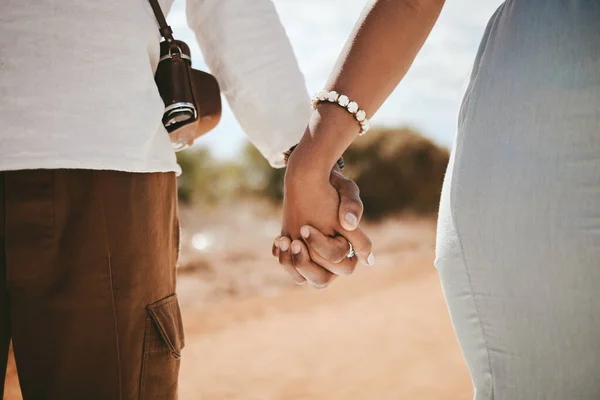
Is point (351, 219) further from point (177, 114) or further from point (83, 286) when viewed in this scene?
point (83, 286)

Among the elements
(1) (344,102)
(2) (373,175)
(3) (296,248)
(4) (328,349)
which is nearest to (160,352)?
(3) (296,248)

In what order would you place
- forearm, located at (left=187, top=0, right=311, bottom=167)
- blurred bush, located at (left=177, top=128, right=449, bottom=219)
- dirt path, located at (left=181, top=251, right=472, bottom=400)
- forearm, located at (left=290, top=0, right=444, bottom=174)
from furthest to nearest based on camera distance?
blurred bush, located at (left=177, top=128, right=449, bottom=219) < dirt path, located at (left=181, top=251, right=472, bottom=400) < forearm, located at (left=187, top=0, right=311, bottom=167) < forearm, located at (left=290, top=0, right=444, bottom=174)

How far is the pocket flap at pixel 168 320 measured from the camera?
157 cm

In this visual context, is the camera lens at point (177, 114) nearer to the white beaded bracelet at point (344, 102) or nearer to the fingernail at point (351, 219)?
the white beaded bracelet at point (344, 102)

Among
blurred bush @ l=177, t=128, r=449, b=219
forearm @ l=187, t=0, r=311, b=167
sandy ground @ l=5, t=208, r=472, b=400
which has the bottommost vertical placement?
sandy ground @ l=5, t=208, r=472, b=400

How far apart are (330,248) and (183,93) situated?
61cm

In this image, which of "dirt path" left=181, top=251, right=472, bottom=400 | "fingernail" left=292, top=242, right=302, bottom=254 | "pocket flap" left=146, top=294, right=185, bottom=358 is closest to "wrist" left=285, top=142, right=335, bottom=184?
"fingernail" left=292, top=242, right=302, bottom=254

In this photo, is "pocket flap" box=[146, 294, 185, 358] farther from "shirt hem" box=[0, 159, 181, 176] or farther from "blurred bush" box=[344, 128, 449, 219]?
"blurred bush" box=[344, 128, 449, 219]

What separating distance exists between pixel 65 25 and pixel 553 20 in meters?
1.13

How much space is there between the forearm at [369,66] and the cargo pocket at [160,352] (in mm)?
535

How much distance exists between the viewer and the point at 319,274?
5.96 feet

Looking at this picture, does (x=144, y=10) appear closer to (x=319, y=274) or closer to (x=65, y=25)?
(x=65, y=25)

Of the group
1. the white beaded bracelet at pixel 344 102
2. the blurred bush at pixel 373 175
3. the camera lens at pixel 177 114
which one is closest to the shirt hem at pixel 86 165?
the camera lens at pixel 177 114

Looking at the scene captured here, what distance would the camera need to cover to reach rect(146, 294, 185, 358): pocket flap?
1.57 metres
